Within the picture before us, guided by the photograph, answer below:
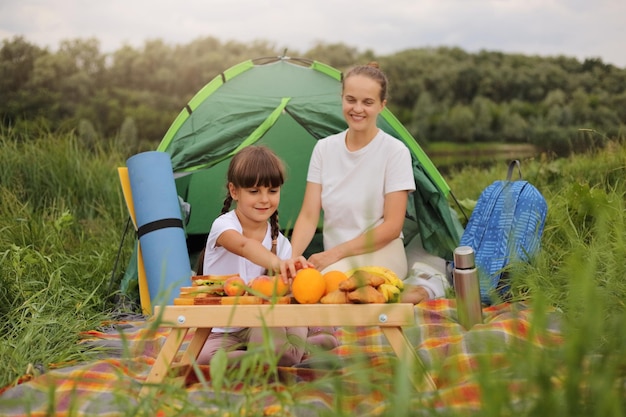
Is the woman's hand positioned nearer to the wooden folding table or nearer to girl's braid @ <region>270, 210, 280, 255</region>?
girl's braid @ <region>270, 210, 280, 255</region>

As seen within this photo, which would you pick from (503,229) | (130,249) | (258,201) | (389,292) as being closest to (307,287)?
(389,292)

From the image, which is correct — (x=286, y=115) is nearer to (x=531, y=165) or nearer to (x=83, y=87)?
(x=531, y=165)

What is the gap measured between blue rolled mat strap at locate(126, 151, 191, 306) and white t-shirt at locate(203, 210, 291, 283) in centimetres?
46

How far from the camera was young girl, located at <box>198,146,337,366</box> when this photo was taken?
2674 millimetres

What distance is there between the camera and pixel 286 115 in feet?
15.6

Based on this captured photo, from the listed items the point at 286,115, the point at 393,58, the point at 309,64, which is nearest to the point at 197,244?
the point at 286,115

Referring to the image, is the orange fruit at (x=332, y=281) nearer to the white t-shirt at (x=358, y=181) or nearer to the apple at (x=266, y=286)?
the apple at (x=266, y=286)

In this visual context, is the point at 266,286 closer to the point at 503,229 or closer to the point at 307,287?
the point at 307,287

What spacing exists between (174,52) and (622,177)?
996 cm

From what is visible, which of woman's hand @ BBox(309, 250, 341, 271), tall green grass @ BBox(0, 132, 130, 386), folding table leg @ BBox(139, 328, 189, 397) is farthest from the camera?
woman's hand @ BBox(309, 250, 341, 271)

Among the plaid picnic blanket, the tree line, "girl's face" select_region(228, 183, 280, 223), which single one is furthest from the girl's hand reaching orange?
the tree line

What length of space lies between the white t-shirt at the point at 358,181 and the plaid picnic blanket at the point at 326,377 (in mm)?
541

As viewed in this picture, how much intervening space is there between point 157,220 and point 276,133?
1436mm

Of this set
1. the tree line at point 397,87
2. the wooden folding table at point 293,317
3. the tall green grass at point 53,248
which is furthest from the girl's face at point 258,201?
the tree line at point 397,87
